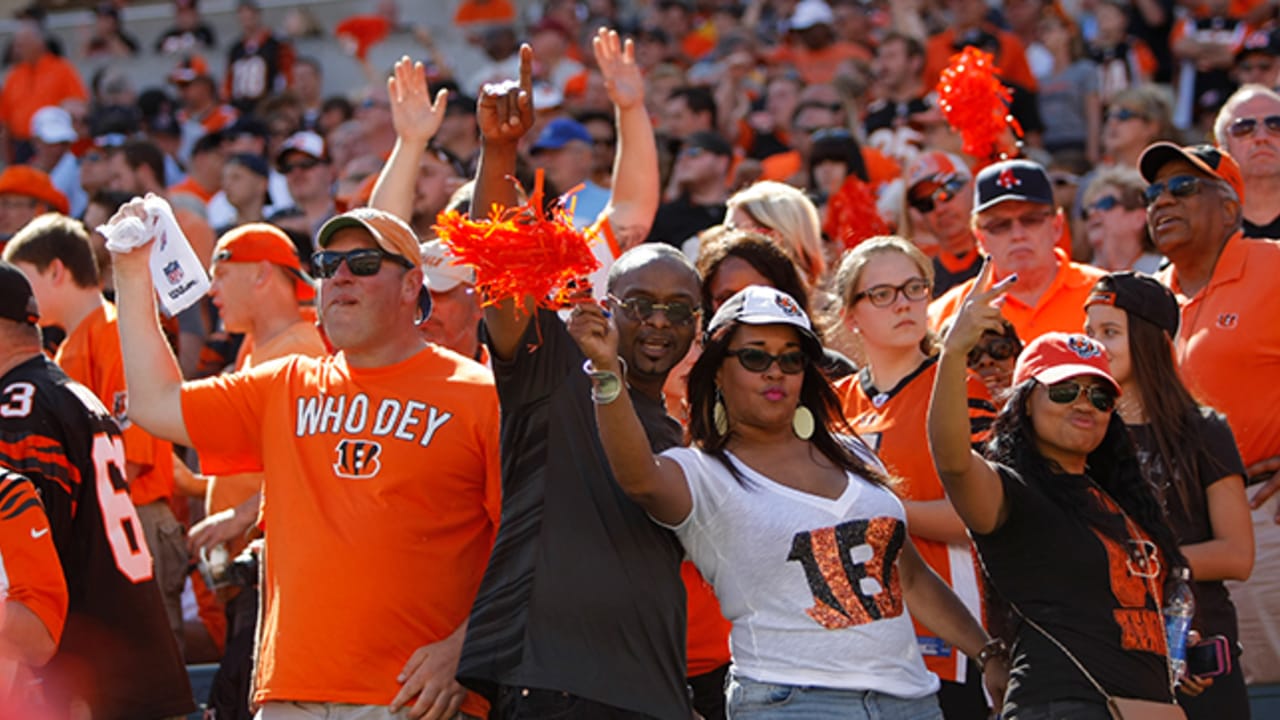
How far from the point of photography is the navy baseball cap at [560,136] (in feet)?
27.9

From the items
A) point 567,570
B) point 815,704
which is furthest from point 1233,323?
point 567,570

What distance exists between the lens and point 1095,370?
415 cm

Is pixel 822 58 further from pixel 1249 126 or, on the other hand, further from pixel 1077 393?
pixel 1077 393

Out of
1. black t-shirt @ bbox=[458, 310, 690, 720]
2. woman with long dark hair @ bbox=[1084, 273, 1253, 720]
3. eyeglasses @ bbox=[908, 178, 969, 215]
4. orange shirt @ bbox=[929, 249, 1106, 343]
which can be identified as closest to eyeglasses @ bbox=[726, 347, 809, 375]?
black t-shirt @ bbox=[458, 310, 690, 720]

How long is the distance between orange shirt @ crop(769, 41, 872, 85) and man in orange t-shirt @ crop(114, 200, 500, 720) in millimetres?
8203

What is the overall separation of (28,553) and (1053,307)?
350cm

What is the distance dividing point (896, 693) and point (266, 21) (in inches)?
648

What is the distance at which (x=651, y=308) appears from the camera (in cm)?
402

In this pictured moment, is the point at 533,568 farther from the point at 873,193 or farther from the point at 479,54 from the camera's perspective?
the point at 479,54

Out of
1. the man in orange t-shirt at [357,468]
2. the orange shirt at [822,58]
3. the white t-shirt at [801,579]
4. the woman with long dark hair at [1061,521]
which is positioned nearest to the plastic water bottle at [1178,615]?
the woman with long dark hair at [1061,521]

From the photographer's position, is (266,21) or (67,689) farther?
(266,21)

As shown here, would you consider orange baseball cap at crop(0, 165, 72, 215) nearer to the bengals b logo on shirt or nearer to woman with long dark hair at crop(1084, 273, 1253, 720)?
the bengals b logo on shirt

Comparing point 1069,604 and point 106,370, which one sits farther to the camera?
point 106,370

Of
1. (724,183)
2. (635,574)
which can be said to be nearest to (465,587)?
(635,574)
